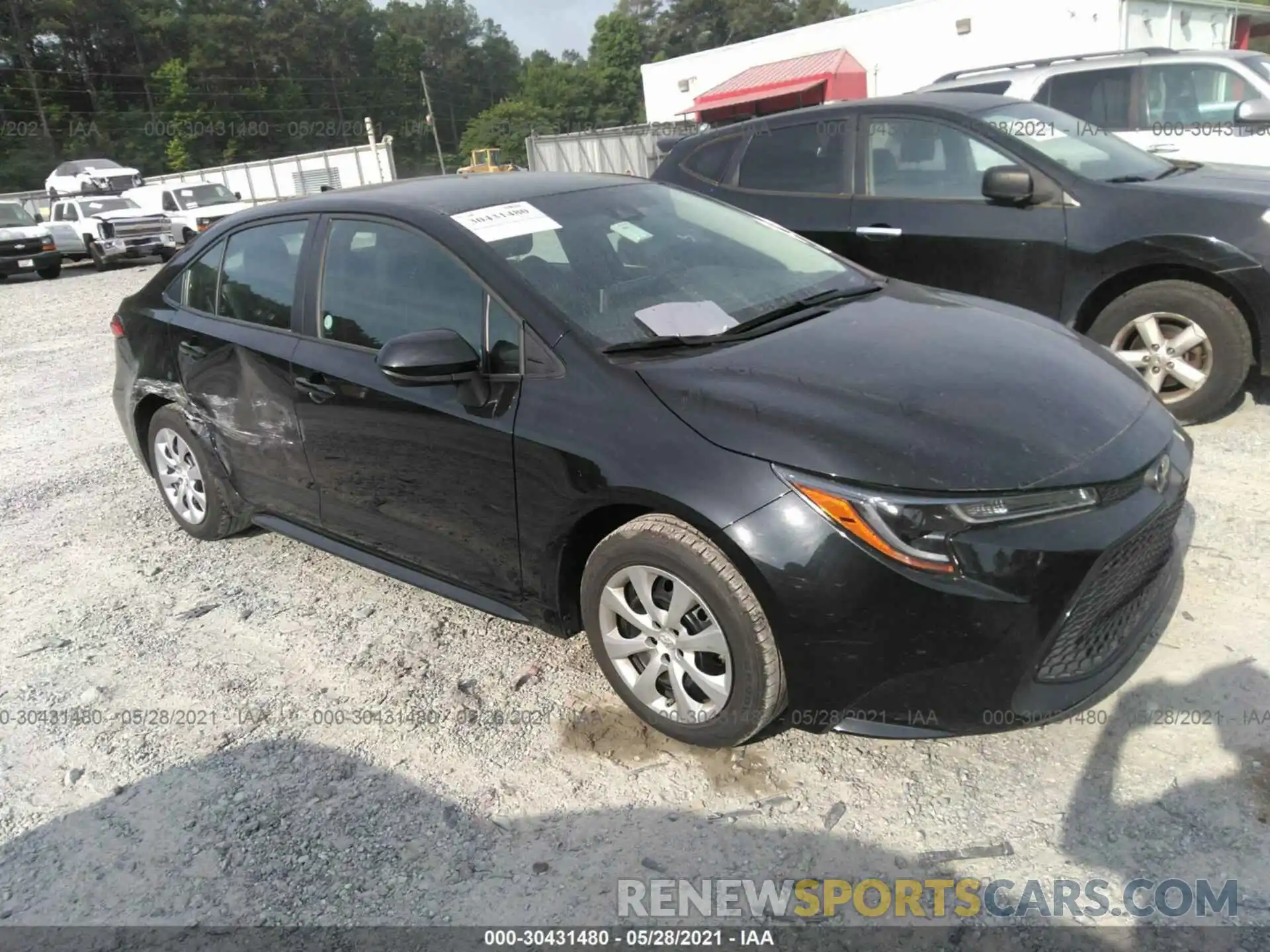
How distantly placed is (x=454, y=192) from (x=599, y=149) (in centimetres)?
2785

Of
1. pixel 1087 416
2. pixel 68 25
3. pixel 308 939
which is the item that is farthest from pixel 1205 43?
pixel 68 25

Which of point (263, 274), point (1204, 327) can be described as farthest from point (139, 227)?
point (1204, 327)

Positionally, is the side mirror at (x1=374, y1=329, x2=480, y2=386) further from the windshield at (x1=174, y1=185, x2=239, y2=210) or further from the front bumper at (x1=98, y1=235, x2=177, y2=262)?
the windshield at (x1=174, y1=185, x2=239, y2=210)

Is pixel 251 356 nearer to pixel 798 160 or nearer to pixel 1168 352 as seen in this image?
pixel 798 160

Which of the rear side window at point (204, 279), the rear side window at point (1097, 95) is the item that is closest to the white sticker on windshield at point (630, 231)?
the rear side window at point (204, 279)

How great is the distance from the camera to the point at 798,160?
5984 mm

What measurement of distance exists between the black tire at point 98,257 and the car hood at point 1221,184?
22.0 metres

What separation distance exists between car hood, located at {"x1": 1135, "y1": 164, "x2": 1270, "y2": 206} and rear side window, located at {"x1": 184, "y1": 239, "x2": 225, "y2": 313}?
4.55m

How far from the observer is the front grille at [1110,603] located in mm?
2365

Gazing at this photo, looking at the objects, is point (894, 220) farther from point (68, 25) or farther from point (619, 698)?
point (68, 25)

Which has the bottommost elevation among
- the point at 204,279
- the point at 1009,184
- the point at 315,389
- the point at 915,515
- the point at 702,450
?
the point at 915,515

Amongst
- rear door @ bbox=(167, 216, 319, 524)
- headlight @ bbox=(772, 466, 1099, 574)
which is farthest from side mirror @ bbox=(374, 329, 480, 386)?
headlight @ bbox=(772, 466, 1099, 574)

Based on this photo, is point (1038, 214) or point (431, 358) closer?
point (431, 358)

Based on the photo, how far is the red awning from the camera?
30734 millimetres
